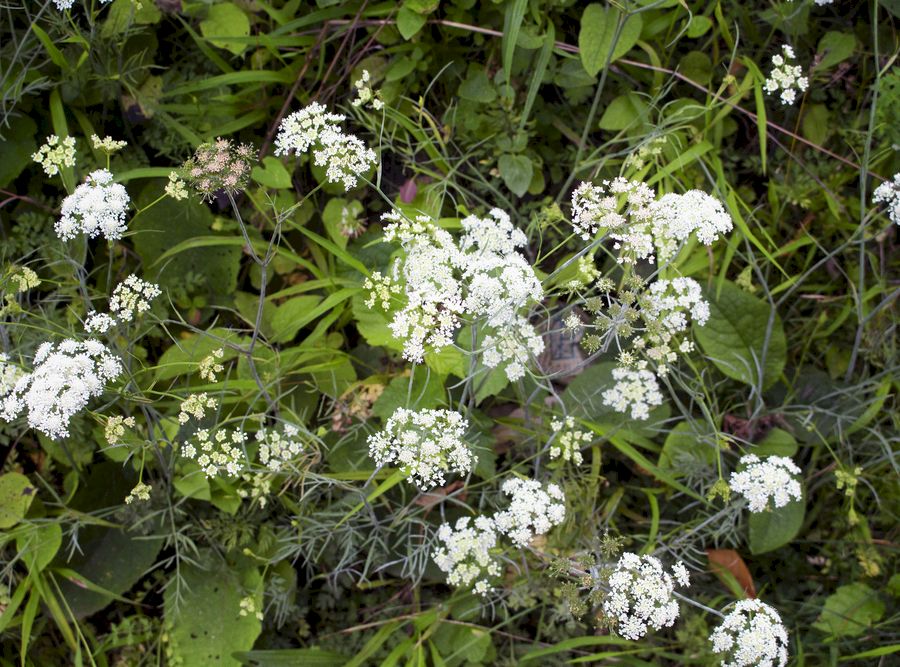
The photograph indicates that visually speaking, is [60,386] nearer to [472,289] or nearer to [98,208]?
[98,208]

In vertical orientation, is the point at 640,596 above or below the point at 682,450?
above

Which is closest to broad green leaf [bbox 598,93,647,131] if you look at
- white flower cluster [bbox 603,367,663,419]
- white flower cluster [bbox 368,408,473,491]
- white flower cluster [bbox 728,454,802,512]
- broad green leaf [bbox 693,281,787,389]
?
broad green leaf [bbox 693,281,787,389]

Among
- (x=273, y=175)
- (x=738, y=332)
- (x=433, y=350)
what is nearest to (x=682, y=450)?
(x=738, y=332)

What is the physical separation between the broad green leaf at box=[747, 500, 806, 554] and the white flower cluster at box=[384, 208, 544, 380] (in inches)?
50.0

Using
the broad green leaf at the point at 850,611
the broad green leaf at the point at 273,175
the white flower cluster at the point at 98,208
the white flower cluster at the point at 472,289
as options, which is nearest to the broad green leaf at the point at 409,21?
the broad green leaf at the point at 273,175

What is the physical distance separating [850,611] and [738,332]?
119cm

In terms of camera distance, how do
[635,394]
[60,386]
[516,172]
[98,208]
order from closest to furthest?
1. [60,386]
2. [98,208]
3. [635,394]
4. [516,172]

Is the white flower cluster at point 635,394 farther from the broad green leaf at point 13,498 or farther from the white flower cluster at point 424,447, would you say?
the broad green leaf at point 13,498

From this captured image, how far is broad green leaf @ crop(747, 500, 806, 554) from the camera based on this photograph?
281cm

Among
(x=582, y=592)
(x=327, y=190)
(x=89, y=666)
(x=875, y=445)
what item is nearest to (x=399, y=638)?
(x=582, y=592)

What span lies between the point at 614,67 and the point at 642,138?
386 mm

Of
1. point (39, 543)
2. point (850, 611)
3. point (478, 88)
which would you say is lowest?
point (850, 611)

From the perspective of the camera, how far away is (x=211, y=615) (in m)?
2.79

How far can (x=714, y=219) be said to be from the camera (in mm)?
1983
